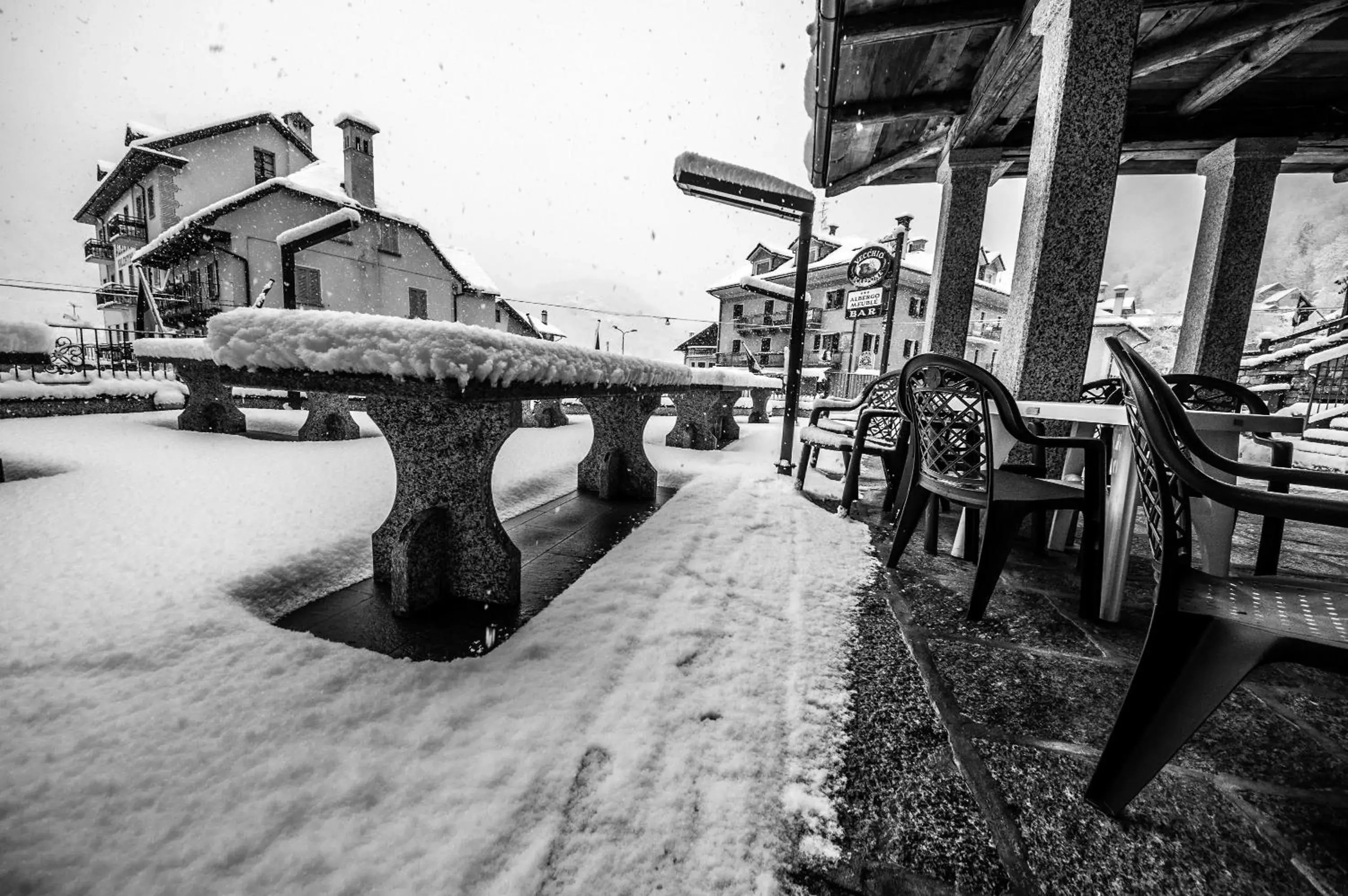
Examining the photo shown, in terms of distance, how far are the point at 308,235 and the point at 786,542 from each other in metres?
6.92

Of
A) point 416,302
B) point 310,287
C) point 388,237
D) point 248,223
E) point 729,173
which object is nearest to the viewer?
point 729,173

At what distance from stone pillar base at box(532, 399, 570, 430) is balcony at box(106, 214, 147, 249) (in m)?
23.6

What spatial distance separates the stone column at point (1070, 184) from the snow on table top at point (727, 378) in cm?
220

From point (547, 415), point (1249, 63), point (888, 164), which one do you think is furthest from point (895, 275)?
point (547, 415)

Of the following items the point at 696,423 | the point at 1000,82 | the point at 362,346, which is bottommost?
the point at 696,423

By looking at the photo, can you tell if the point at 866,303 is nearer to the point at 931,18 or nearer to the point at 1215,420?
the point at 931,18

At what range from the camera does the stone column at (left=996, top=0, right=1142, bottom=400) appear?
2.64 metres

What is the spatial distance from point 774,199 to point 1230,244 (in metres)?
5.01

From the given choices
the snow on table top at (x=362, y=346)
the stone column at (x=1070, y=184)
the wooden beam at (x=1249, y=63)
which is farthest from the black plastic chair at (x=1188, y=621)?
the wooden beam at (x=1249, y=63)

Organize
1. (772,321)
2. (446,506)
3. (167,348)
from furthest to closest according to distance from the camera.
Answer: (772,321) → (167,348) → (446,506)

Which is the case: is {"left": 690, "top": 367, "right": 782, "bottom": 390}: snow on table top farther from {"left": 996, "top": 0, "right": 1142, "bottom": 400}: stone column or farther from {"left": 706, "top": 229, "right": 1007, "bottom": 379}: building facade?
{"left": 706, "top": 229, "right": 1007, "bottom": 379}: building facade

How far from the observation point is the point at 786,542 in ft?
9.04

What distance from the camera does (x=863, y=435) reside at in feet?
10.5

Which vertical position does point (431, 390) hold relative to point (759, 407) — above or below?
above
